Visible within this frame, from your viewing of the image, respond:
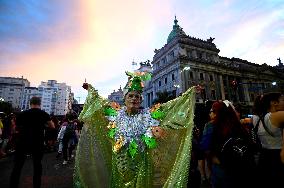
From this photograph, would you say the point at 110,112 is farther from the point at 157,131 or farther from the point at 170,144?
the point at 170,144

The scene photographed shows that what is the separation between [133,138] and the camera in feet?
11.4

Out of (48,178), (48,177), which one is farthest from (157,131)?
(48,177)

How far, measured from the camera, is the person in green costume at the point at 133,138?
11.2 feet

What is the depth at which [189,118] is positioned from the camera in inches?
143

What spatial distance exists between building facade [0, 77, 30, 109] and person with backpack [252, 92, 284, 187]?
143 metres

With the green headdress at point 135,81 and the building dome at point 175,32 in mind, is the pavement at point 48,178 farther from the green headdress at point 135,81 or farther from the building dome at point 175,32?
the building dome at point 175,32

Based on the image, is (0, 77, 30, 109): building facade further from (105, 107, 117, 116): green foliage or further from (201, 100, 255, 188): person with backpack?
(201, 100, 255, 188): person with backpack

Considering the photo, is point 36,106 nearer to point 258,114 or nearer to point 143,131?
point 143,131

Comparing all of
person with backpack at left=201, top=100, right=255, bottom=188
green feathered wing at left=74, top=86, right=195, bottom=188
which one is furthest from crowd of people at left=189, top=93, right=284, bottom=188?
green feathered wing at left=74, top=86, right=195, bottom=188

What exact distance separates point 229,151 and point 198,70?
157ft

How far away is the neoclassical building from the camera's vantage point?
1876 inches

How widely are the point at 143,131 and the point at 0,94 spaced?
483 ft

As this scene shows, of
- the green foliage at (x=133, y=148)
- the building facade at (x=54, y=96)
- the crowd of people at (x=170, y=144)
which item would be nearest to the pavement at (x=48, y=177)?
the crowd of people at (x=170, y=144)

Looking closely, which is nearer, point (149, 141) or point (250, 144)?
point (250, 144)
